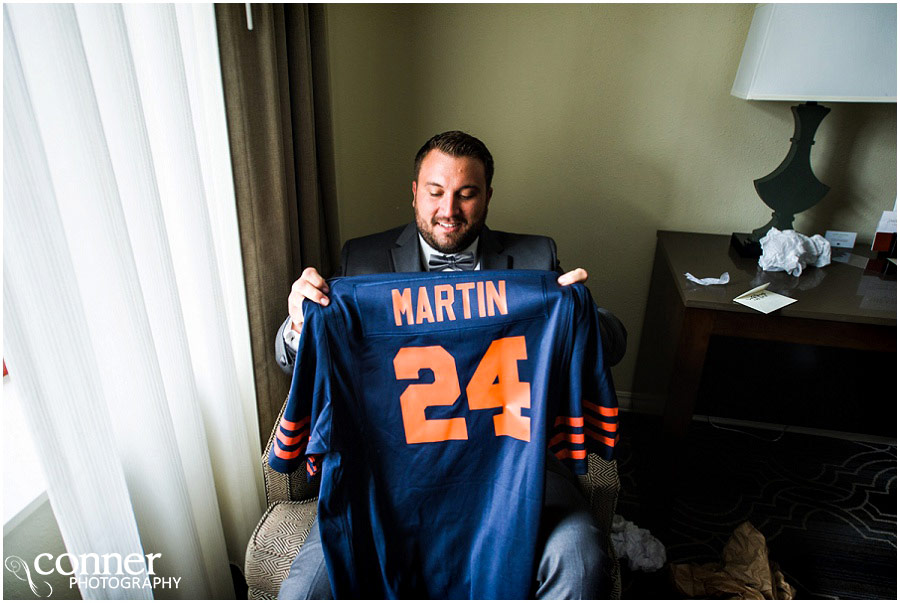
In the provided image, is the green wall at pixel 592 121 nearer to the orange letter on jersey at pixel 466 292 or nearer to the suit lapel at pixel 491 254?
the suit lapel at pixel 491 254

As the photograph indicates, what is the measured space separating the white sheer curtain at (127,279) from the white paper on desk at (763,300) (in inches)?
52.3

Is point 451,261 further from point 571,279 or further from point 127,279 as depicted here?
point 127,279

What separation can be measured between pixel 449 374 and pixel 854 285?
4.43 ft

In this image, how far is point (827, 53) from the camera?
1.41m

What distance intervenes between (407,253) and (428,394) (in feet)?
1.75

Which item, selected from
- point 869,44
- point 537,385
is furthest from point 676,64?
point 537,385

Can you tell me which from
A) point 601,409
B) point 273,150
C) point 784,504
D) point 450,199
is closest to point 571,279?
point 601,409

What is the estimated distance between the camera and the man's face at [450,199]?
125cm

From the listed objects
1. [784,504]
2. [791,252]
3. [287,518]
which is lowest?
[784,504]

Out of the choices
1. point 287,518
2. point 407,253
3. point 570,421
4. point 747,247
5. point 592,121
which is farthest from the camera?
point 592,121

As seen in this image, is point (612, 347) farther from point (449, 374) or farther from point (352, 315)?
point (352, 315)

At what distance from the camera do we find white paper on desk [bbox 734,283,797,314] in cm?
141

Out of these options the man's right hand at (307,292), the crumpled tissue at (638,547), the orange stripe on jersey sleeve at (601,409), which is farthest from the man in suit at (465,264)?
the crumpled tissue at (638,547)

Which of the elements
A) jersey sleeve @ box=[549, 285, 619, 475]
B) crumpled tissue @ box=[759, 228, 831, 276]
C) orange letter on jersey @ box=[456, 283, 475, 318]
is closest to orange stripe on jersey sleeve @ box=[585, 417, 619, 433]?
jersey sleeve @ box=[549, 285, 619, 475]
